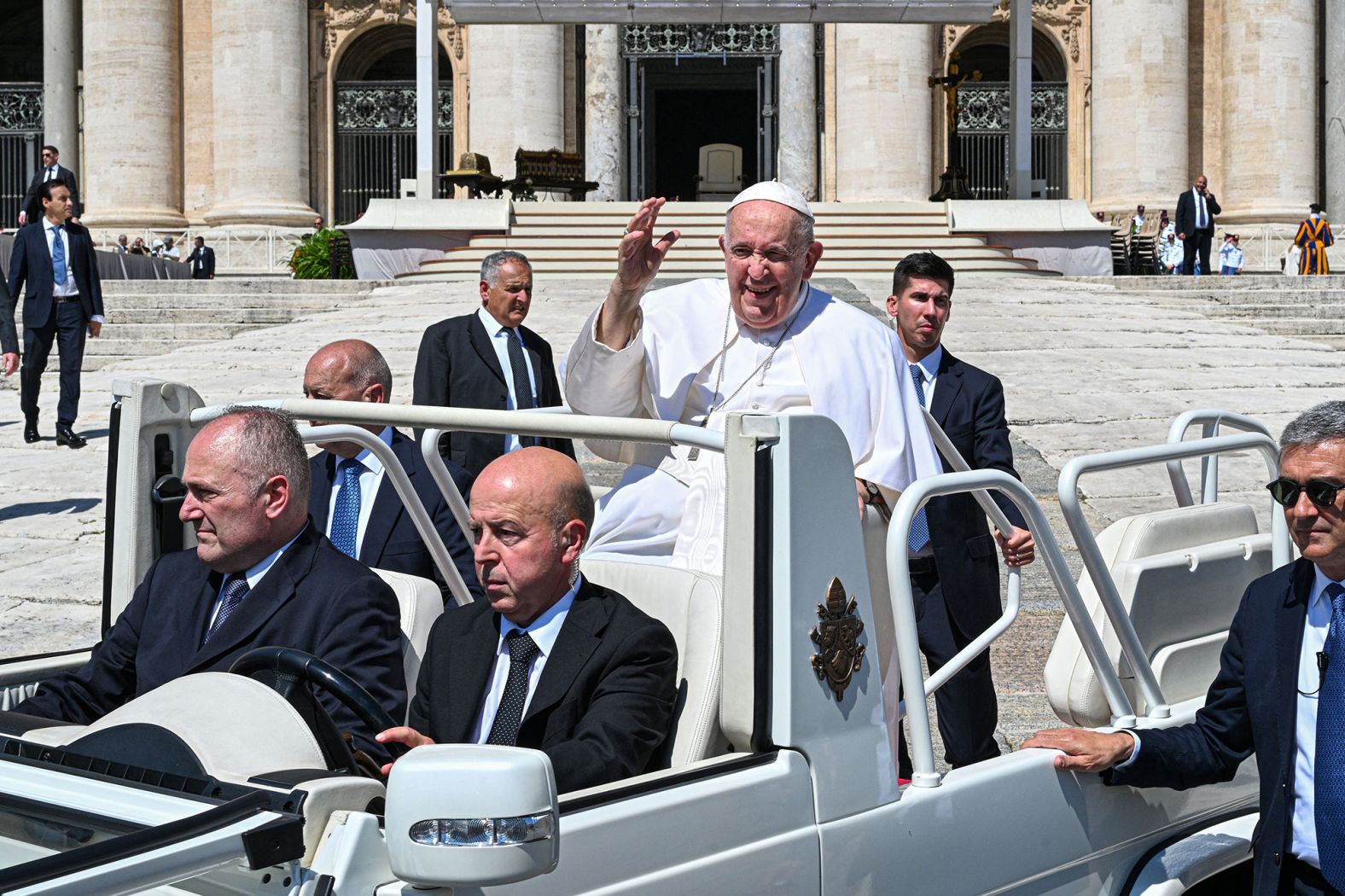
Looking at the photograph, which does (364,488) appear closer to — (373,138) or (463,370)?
(463,370)

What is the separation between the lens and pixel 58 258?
39.3ft

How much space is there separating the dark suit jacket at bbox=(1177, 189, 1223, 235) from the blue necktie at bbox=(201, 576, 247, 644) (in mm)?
22855

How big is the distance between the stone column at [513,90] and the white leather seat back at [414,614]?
26.4 metres

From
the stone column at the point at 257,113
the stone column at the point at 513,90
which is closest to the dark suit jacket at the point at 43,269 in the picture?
the stone column at the point at 513,90

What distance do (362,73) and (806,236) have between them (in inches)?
1401

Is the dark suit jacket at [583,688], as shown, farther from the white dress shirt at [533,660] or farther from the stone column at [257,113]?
the stone column at [257,113]

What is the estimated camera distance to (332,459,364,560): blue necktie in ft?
16.3

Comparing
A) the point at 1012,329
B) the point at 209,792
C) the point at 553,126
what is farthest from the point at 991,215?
the point at 209,792

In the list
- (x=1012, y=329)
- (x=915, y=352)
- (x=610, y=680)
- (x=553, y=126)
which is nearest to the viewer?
(x=610, y=680)

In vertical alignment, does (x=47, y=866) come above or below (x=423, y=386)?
below

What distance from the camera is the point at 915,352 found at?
5.20 m

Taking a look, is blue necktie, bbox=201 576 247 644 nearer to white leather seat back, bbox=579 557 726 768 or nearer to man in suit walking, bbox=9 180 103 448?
white leather seat back, bbox=579 557 726 768

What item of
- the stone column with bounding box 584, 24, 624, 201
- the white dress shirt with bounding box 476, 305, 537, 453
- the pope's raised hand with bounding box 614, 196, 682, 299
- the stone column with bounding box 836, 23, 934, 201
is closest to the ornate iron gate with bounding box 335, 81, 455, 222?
the stone column with bounding box 584, 24, 624, 201

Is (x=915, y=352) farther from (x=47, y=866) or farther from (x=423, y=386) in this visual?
(x=47, y=866)
